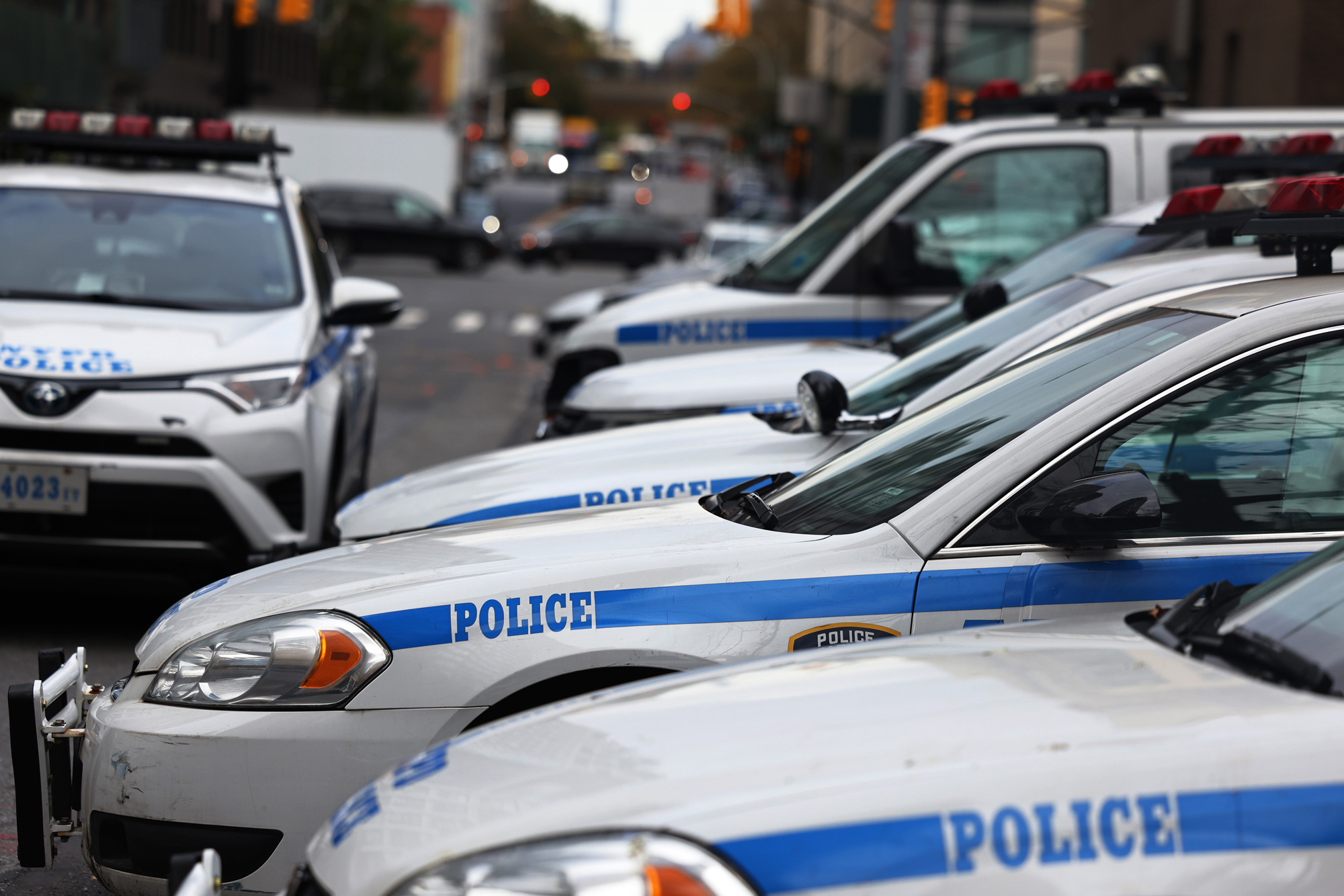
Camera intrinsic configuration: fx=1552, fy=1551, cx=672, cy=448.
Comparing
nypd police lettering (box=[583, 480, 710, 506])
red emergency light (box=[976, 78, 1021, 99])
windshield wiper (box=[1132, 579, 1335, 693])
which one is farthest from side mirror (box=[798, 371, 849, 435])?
red emergency light (box=[976, 78, 1021, 99])

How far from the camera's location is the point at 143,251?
6617 millimetres

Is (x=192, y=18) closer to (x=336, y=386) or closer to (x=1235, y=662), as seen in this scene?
(x=336, y=386)

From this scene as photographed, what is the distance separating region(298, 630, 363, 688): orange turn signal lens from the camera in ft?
10.3

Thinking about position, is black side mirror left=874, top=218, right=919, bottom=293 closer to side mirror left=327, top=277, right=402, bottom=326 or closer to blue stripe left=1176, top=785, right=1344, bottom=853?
side mirror left=327, top=277, right=402, bottom=326

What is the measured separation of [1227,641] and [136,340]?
4543mm

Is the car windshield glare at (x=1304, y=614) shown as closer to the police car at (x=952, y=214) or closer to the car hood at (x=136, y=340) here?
the car hood at (x=136, y=340)

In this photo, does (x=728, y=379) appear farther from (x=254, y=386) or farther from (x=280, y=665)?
(x=280, y=665)

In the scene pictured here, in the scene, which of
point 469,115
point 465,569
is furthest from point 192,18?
point 465,569

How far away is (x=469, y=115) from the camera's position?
8788 centimetres

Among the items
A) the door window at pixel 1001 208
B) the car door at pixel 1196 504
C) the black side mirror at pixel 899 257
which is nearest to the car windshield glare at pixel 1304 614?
the car door at pixel 1196 504

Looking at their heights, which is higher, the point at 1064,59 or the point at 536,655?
the point at 1064,59

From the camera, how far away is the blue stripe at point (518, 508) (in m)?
4.48

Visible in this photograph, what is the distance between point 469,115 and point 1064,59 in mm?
51490

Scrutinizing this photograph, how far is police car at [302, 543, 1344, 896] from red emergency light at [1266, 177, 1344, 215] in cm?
→ 134
